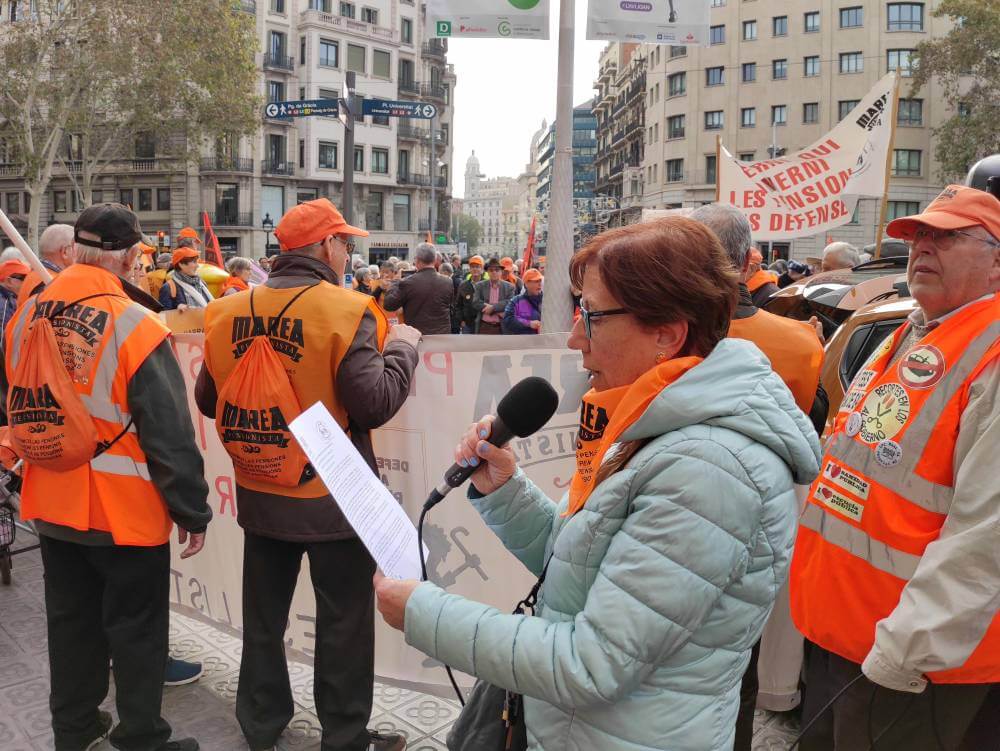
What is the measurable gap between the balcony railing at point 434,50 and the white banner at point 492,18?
60694 mm

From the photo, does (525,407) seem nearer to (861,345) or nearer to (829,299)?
(861,345)

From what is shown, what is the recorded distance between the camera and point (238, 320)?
300 cm

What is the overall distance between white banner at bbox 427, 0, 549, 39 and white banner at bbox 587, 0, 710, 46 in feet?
1.07

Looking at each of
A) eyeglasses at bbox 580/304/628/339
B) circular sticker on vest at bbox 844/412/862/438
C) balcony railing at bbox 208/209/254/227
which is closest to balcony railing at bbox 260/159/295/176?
balcony railing at bbox 208/209/254/227

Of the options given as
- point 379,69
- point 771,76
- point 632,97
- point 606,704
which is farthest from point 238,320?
point 632,97

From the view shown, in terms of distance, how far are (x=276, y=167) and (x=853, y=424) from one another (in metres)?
55.4

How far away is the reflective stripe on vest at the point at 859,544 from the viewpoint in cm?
211

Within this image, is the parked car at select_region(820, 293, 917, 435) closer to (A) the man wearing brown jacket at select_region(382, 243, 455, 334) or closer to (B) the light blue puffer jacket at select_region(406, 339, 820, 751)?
(B) the light blue puffer jacket at select_region(406, 339, 820, 751)

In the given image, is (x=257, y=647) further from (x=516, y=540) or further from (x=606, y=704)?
(x=606, y=704)

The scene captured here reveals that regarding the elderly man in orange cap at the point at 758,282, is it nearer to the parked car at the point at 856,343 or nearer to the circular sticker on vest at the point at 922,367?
the parked car at the point at 856,343

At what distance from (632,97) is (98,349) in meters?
76.5

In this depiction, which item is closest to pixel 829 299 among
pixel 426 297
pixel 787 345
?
pixel 787 345

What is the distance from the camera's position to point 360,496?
65.5 inches

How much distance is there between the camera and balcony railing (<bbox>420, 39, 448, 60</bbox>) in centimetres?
6275
